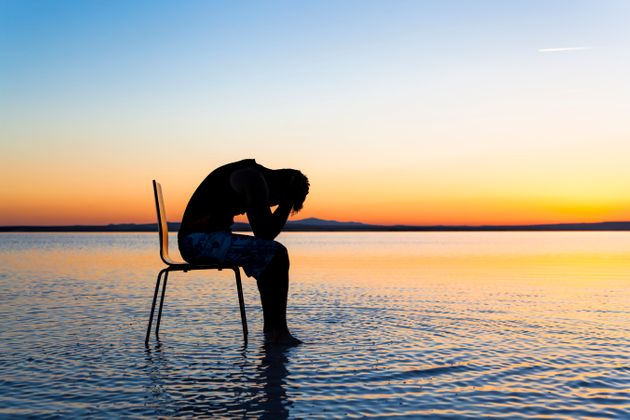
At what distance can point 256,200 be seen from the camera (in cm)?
600

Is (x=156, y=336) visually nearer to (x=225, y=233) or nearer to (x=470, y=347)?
(x=225, y=233)

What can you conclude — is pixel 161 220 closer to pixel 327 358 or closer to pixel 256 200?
pixel 256 200

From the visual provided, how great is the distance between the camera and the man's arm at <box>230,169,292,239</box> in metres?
6.00

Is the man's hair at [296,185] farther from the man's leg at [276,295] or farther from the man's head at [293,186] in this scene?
the man's leg at [276,295]

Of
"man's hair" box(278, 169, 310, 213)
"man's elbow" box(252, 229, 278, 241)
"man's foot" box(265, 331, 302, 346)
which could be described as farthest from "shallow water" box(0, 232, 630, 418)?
"man's hair" box(278, 169, 310, 213)

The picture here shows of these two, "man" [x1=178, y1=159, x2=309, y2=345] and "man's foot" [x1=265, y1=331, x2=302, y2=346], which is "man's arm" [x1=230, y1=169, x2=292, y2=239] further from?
"man's foot" [x1=265, y1=331, x2=302, y2=346]

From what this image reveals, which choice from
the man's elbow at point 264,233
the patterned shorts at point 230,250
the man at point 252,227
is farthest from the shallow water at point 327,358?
the man's elbow at point 264,233

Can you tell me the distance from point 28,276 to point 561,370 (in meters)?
13.2

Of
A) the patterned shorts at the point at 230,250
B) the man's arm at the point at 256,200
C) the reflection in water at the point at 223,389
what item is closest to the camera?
the reflection in water at the point at 223,389

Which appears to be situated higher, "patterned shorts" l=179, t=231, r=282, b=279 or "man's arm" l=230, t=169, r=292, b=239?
"man's arm" l=230, t=169, r=292, b=239

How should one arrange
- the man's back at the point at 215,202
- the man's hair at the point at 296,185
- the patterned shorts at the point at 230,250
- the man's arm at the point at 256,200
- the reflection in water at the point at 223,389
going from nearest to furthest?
the reflection in water at the point at 223,389 → the man's arm at the point at 256,200 → the patterned shorts at the point at 230,250 → the man's back at the point at 215,202 → the man's hair at the point at 296,185

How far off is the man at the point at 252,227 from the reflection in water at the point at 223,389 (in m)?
0.66

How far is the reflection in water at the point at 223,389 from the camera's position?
4.02 metres

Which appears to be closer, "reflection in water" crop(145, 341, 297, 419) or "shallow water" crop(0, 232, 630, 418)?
"reflection in water" crop(145, 341, 297, 419)
